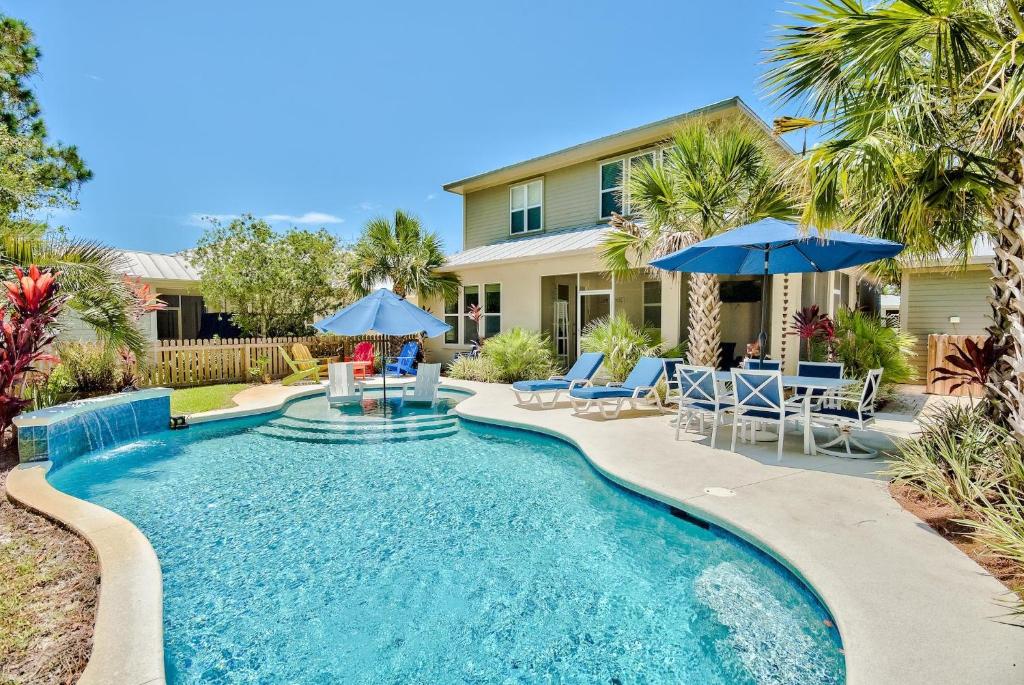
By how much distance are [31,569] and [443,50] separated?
1748 cm

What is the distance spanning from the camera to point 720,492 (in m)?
5.27

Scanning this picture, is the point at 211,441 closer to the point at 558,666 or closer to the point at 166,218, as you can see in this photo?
the point at 558,666

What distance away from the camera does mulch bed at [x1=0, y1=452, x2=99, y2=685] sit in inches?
105

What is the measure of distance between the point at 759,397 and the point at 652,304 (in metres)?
9.99

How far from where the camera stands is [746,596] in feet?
12.3

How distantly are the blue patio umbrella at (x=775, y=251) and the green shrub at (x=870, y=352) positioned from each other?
14.9 ft

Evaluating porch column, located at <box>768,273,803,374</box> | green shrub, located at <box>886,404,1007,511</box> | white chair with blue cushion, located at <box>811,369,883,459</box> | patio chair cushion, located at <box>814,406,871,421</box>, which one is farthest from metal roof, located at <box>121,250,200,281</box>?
green shrub, located at <box>886,404,1007,511</box>

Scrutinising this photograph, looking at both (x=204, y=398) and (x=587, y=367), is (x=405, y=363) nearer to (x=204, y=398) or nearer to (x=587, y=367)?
(x=204, y=398)

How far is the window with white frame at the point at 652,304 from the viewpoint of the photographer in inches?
639

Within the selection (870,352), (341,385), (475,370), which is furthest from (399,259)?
(870,352)

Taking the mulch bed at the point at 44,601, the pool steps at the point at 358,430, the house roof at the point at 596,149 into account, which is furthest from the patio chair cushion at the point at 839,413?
the house roof at the point at 596,149

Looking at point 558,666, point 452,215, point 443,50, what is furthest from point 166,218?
point 558,666

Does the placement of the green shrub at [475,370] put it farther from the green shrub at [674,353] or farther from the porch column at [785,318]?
the porch column at [785,318]

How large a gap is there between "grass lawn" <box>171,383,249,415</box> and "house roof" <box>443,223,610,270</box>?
791cm
